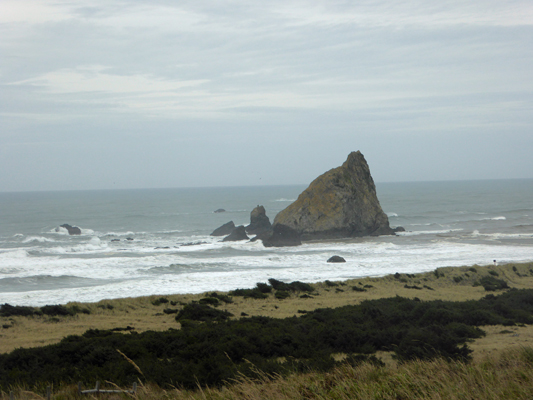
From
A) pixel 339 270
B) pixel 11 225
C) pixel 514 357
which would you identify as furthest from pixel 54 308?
pixel 11 225

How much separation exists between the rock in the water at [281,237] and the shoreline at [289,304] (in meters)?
19.5

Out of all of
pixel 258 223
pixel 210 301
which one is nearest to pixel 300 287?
pixel 210 301

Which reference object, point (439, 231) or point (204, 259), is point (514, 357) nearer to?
point (204, 259)

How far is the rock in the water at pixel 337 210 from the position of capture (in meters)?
48.9

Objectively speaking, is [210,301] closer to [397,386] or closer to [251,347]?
[251,347]

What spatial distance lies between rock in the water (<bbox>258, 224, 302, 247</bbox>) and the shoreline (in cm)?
1954

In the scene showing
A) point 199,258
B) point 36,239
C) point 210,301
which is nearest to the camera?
point 210,301

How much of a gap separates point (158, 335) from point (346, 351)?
4.94 m

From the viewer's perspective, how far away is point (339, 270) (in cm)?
3089

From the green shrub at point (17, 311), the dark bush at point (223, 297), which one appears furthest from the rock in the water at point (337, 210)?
the green shrub at point (17, 311)

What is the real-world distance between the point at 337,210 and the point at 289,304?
31529 millimetres

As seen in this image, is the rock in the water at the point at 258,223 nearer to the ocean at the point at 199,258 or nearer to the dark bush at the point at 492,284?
the ocean at the point at 199,258

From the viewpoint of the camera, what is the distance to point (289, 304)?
63.5ft

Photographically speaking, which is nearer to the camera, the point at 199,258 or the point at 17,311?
the point at 17,311
